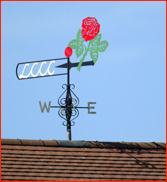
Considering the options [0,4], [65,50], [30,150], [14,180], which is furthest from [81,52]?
[14,180]

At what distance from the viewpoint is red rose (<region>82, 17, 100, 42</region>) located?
14.5 metres

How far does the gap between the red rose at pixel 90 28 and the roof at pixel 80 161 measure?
391 cm

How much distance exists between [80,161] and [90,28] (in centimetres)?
489

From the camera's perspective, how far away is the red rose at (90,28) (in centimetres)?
1447

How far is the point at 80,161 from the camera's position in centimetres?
1173

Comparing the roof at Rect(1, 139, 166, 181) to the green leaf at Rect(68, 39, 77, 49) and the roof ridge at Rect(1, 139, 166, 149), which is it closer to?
the roof ridge at Rect(1, 139, 166, 149)

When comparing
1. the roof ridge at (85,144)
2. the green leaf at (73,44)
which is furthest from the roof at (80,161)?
the green leaf at (73,44)

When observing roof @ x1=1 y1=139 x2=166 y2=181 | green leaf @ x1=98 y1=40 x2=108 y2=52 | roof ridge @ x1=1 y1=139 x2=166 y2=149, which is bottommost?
roof @ x1=1 y1=139 x2=166 y2=181

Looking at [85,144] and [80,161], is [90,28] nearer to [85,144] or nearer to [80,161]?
[85,144]

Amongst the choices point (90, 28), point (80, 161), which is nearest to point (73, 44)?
point (90, 28)

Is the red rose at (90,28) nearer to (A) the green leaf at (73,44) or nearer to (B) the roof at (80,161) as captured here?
(A) the green leaf at (73,44)

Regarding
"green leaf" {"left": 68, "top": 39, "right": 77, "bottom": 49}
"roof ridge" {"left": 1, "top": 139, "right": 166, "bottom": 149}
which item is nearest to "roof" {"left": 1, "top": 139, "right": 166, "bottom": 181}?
"roof ridge" {"left": 1, "top": 139, "right": 166, "bottom": 149}

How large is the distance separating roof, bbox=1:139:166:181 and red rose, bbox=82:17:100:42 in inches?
154

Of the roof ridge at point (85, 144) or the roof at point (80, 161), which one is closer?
the roof at point (80, 161)
